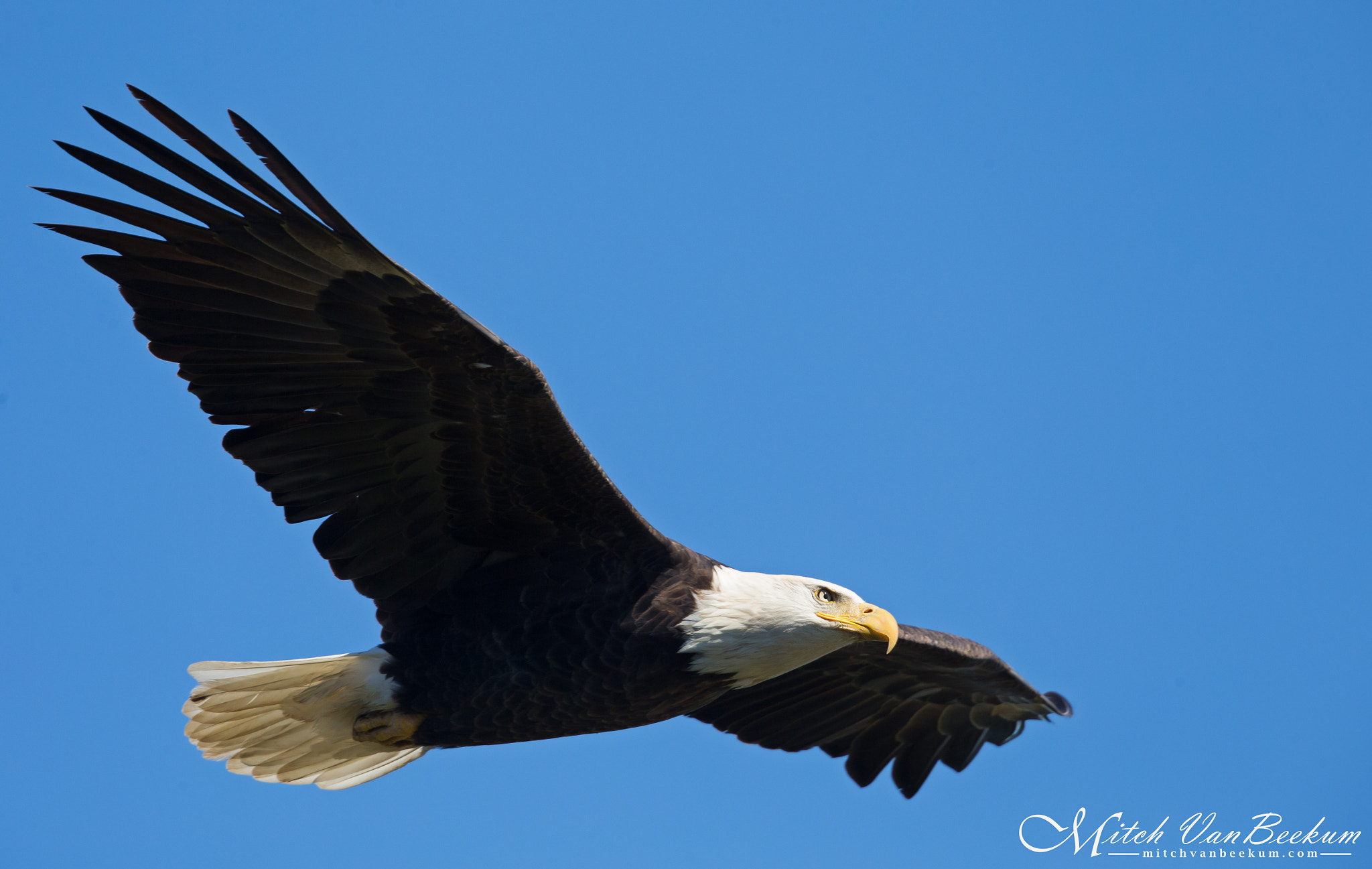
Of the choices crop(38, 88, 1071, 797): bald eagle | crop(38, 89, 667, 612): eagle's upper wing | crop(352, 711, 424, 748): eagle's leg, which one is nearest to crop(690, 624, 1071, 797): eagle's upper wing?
crop(38, 88, 1071, 797): bald eagle

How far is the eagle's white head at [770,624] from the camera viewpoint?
21.0ft

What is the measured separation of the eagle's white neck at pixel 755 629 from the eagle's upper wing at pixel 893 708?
5.11 ft

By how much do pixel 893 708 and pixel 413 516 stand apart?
12.2 feet

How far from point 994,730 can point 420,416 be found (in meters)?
4.66

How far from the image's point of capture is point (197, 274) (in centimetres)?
590

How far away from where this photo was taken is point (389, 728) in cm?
670

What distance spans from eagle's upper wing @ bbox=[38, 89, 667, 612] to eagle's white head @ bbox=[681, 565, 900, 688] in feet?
1.48

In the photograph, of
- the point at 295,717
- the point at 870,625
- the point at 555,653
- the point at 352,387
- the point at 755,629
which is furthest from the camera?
the point at 295,717

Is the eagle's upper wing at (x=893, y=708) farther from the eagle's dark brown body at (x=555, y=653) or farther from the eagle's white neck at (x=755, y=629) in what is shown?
the eagle's dark brown body at (x=555, y=653)

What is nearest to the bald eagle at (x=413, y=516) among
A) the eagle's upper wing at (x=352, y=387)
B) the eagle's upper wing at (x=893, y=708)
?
the eagle's upper wing at (x=352, y=387)

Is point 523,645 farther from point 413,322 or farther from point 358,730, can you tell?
point 413,322

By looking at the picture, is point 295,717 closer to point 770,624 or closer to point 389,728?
point 389,728

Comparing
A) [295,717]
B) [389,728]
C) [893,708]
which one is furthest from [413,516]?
[893,708]

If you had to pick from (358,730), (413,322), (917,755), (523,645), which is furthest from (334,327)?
(917,755)
